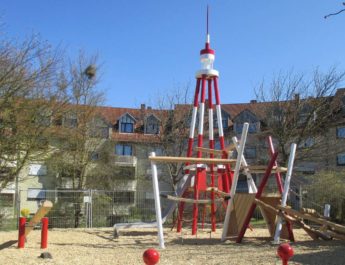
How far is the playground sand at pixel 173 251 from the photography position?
9133 mm

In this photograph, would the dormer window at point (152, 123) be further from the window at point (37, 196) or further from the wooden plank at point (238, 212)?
the wooden plank at point (238, 212)

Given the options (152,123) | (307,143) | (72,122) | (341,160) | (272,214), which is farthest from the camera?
(341,160)

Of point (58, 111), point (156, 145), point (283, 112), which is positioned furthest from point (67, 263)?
point (156, 145)

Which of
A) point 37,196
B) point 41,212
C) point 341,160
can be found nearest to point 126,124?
point 37,196

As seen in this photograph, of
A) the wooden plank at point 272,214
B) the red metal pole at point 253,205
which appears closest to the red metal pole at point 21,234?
the red metal pole at point 253,205

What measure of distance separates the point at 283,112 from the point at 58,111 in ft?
41.5

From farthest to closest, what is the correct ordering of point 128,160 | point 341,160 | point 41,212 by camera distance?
1. point 128,160
2. point 341,160
3. point 41,212

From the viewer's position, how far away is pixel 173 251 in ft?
34.3

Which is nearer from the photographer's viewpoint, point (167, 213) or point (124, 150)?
point (167, 213)

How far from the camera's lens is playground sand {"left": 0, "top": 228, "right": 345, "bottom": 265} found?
9133mm

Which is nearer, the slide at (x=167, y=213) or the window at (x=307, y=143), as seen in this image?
the slide at (x=167, y=213)

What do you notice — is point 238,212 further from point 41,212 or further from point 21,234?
point 21,234

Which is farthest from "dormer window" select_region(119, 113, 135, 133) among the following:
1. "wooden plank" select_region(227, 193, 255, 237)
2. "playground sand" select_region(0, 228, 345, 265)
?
"wooden plank" select_region(227, 193, 255, 237)

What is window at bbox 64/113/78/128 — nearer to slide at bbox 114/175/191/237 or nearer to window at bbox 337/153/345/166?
slide at bbox 114/175/191/237
